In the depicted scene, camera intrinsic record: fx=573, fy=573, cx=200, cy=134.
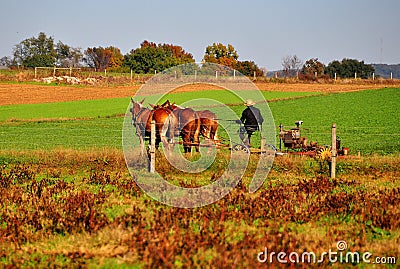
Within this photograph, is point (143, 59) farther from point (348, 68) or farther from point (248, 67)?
point (348, 68)

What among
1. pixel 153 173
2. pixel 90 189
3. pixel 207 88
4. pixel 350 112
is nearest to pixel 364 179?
pixel 153 173

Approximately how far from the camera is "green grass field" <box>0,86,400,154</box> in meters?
27.7

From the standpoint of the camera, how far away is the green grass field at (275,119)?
90.9ft

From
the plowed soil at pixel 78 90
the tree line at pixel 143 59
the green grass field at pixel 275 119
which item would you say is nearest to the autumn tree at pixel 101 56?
the tree line at pixel 143 59

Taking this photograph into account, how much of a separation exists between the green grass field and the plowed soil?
4.22 meters

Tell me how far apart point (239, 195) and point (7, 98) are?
50064 millimetres

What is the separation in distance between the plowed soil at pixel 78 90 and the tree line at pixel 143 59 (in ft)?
83.5

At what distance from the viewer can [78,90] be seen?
6631 cm

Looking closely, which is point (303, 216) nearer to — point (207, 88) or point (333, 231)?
point (333, 231)

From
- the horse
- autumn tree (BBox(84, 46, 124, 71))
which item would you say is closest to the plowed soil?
the horse

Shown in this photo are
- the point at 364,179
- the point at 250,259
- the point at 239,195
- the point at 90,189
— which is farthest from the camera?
the point at 364,179

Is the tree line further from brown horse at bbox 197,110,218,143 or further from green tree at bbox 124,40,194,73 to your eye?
brown horse at bbox 197,110,218,143

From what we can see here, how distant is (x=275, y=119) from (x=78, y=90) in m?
32.0

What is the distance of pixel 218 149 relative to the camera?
18641 mm
